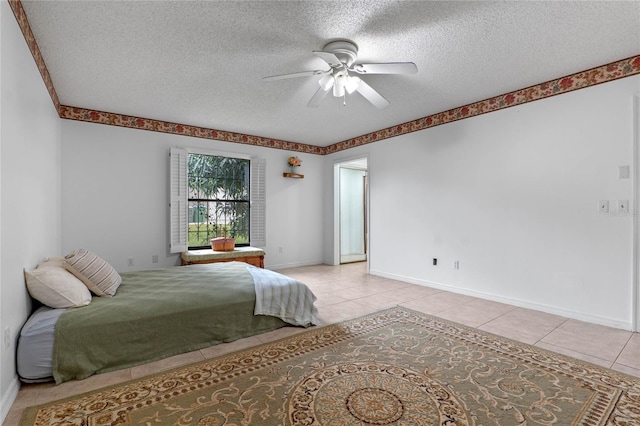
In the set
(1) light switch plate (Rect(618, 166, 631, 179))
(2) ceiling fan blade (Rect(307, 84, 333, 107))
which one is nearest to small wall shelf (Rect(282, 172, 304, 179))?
(2) ceiling fan blade (Rect(307, 84, 333, 107))

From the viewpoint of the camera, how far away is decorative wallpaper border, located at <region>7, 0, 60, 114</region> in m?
2.08

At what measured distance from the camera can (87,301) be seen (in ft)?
7.88

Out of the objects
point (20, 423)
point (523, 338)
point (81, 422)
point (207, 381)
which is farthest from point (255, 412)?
point (523, 338)

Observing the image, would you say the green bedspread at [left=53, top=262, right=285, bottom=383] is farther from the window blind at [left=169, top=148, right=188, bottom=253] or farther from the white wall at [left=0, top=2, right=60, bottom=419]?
the window blind at [left=169, top=148, right=188, bottom=253]

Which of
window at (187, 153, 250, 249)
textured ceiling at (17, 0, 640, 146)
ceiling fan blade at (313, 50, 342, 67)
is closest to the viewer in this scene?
textured ceiling at (17, 0, 640, 146)

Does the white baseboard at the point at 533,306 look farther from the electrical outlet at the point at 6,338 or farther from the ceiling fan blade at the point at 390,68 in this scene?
the electrical outlet at the point at 6,338

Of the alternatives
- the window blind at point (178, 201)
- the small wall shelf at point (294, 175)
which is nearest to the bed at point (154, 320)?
A: the window blind at point (178, 201)

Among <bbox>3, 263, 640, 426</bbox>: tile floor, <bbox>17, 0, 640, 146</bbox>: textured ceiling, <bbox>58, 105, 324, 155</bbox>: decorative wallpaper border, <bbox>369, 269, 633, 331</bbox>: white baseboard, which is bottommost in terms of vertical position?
<bbox>3, 263, 640, 426</bbox>: tile floor

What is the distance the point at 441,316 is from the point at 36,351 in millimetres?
3408

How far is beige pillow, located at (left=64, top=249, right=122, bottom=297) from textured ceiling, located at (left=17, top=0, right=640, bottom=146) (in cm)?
184

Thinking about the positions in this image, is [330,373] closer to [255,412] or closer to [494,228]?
[255,412]

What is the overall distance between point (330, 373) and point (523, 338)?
1.83m

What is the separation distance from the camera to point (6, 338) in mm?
1797

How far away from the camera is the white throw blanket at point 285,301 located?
9.62ft
